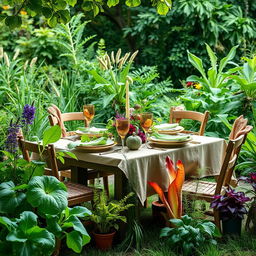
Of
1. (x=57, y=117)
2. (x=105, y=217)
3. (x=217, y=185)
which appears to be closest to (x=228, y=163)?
(x=217, y=185)

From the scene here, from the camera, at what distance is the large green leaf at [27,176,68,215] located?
8.68 ft

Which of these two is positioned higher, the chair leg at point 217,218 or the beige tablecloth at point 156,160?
the beige tablecloth at point 156,160

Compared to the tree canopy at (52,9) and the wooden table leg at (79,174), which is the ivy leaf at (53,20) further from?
the wooden table leg at (79,174)

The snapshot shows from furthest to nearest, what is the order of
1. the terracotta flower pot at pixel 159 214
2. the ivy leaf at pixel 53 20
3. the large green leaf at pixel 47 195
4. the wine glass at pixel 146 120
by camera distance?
the terracotta flower pot at pixel 159 214 → the wine glass at pixel 146 120 → the large green leaf at pixel 47 195 → the ivy leaf at pixel 53 20

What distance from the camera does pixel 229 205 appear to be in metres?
3.48

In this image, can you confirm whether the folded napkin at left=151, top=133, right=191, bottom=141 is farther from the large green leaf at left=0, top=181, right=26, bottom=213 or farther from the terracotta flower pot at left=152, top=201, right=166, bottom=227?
the large green leaf at left=0, top=181, right=26, bottom=213

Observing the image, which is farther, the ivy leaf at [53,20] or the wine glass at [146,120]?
the wine glass at [146,120]

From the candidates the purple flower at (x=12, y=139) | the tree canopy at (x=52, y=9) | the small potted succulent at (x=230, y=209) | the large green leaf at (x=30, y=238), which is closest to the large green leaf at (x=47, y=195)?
the large green leaf at (x=30, y=238)

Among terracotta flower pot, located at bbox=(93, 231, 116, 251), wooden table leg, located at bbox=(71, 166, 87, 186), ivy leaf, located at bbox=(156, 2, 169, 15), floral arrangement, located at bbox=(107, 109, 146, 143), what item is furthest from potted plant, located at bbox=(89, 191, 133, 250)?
ivy leaf, located at bbox=(156, 2, 169, 15)

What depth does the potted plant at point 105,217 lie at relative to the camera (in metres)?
3.25

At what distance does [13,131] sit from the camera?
117 inches

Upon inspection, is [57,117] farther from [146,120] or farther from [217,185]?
[217,185]

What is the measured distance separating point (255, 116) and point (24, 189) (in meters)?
3.12

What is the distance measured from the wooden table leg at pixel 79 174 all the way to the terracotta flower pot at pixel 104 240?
53 centimetres
